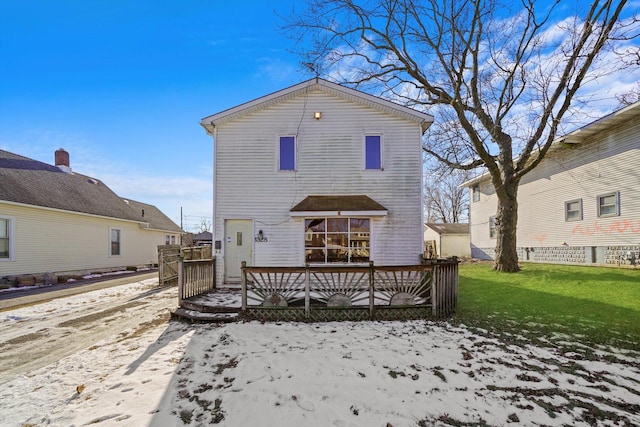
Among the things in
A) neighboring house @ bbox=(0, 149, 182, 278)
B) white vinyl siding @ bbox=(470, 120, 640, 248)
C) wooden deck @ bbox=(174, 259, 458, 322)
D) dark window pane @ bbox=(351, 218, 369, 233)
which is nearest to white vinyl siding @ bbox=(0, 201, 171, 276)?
neighboring house @ bbox=(0, 149, 182, 278)

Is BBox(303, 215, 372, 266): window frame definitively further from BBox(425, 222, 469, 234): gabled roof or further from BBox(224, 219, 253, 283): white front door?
BBox(425, 222, 469, 234): gabled roof

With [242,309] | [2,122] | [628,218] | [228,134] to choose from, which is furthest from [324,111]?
[2,122]

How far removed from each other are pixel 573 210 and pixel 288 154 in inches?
557

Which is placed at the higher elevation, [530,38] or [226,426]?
[530,38]

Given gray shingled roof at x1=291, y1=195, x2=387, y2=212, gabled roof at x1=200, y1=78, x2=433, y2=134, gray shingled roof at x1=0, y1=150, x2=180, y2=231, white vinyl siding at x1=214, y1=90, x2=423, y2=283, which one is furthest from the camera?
gray shingled roof at x1=0, y1=150, x2=180, y2=231

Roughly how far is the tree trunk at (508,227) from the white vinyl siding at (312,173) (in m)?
5.22

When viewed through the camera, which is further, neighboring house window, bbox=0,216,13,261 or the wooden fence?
the wooden fence

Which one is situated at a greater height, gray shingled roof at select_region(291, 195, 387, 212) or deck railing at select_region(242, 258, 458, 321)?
gray shingled roof at select_region(291, 195, 387, 212)

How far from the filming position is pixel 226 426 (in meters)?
3.01

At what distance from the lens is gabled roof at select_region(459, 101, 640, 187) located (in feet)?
37.2

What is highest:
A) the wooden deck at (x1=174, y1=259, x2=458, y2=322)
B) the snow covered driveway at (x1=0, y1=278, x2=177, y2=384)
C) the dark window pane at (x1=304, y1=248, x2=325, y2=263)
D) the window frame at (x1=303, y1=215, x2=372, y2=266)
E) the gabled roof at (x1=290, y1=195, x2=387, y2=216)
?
the gabled roof at (x1=290, y1=195, x2=387, y2=216)

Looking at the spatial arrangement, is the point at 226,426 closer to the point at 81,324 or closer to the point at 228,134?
the point at 81,324

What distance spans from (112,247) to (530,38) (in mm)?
23723

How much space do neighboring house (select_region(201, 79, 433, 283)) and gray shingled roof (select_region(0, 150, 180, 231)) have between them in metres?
9.41
